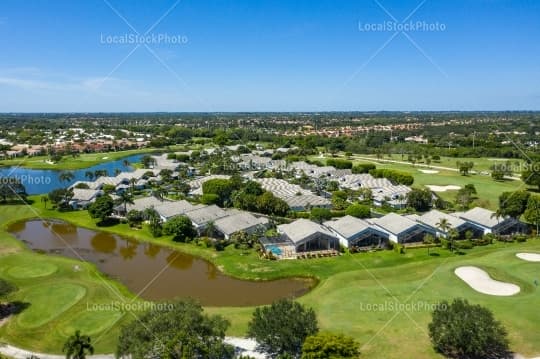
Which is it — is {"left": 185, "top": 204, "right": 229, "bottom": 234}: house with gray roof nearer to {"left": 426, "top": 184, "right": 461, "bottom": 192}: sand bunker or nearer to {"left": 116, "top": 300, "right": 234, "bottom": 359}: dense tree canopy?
{"left": 116, "top": 300, "right": 234, "bottom": 359}: dense tree canopy

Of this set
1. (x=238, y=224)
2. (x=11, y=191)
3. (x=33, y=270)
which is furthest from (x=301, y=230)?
(x=11, y=191)

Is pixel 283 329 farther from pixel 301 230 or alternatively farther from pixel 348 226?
pixel 348 226

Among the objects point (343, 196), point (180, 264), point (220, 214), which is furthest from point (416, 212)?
point (180, 264)

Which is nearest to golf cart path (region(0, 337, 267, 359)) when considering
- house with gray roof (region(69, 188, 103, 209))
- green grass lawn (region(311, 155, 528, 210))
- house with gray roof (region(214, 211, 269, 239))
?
house with gray roof (region(214, 211, 269, 239))

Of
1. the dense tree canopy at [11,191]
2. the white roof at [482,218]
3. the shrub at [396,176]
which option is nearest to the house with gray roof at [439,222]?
the white roof at [482,218]

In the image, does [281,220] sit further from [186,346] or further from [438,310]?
[186,346]
